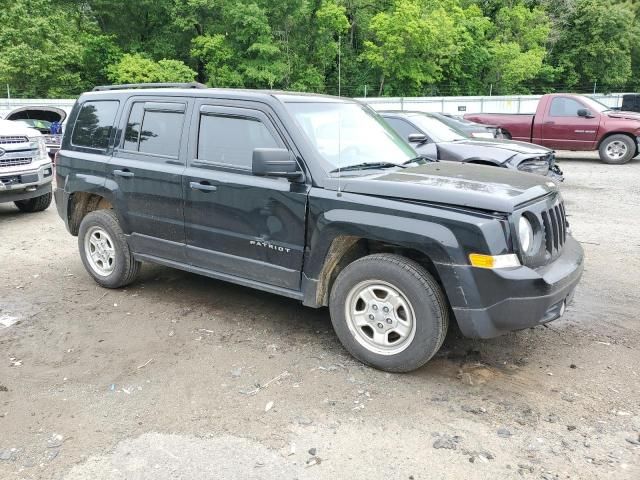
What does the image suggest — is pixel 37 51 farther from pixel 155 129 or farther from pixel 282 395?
pixel 282 395

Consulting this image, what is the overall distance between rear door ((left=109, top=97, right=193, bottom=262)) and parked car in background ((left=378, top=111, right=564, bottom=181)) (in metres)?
4.94

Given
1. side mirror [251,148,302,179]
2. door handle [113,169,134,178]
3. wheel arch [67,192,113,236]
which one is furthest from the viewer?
wheel arch [67,192,113,236]

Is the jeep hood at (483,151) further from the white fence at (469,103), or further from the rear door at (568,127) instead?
the white fence at (469,103)

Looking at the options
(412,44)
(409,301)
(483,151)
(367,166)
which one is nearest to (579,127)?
(483,151)

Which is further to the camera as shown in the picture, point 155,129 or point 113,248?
point 113,248

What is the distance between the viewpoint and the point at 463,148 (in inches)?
356

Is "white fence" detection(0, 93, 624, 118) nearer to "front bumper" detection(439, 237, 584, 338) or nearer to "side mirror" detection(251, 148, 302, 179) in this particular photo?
"side mirror" detection(251, 148, 302, 179)

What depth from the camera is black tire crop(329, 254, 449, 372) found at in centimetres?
359

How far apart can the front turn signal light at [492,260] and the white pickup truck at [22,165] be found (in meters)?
7.62

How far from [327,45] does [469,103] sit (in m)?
12.5

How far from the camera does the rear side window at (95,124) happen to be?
5359 millimetres

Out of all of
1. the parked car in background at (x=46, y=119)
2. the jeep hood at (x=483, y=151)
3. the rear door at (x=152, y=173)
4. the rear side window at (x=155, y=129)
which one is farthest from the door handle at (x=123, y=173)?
the parked car in background at (x=46, y=119)

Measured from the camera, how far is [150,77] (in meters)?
35.4

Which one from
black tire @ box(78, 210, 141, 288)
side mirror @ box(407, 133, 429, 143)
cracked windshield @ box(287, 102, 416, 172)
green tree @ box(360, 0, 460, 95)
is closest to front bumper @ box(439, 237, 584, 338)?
cracked windshield @ box(287, 102, 416, 172)
